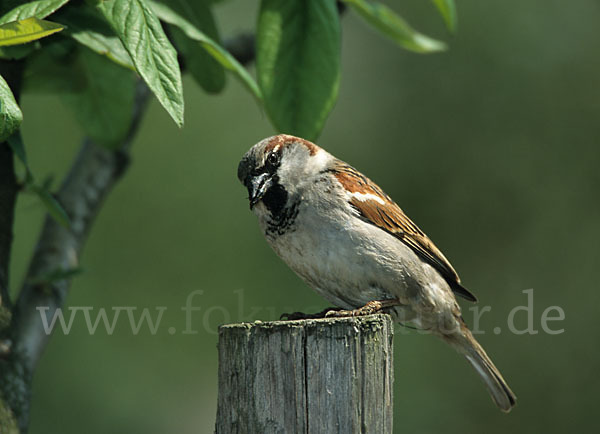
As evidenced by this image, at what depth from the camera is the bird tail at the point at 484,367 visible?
11.9ft

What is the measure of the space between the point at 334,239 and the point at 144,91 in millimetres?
1527

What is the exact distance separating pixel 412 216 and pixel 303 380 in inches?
206

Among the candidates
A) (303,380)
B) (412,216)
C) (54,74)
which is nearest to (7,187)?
(54,74)

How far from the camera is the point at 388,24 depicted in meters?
3.07

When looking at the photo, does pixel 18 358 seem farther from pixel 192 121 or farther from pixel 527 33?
pixel 527 33

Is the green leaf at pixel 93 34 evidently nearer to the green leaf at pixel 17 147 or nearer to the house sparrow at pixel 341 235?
the green leaf at pixel 17 147

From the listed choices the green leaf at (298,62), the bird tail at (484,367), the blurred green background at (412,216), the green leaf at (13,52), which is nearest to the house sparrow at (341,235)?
the bird tail at (484,367)

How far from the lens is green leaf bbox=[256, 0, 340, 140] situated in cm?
269

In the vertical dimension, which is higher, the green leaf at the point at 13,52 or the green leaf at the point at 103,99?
the green leaf at the point at 103,99

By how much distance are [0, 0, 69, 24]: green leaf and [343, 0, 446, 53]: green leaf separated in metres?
1.28

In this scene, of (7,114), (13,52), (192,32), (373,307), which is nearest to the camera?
(7,114)

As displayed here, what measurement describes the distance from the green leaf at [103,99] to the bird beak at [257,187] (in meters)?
0.64

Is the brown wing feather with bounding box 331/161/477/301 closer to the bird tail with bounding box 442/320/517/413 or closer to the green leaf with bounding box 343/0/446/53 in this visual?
the bird tail with bounding box 442/320/517/413

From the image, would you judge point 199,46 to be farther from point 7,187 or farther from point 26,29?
point 7,187
